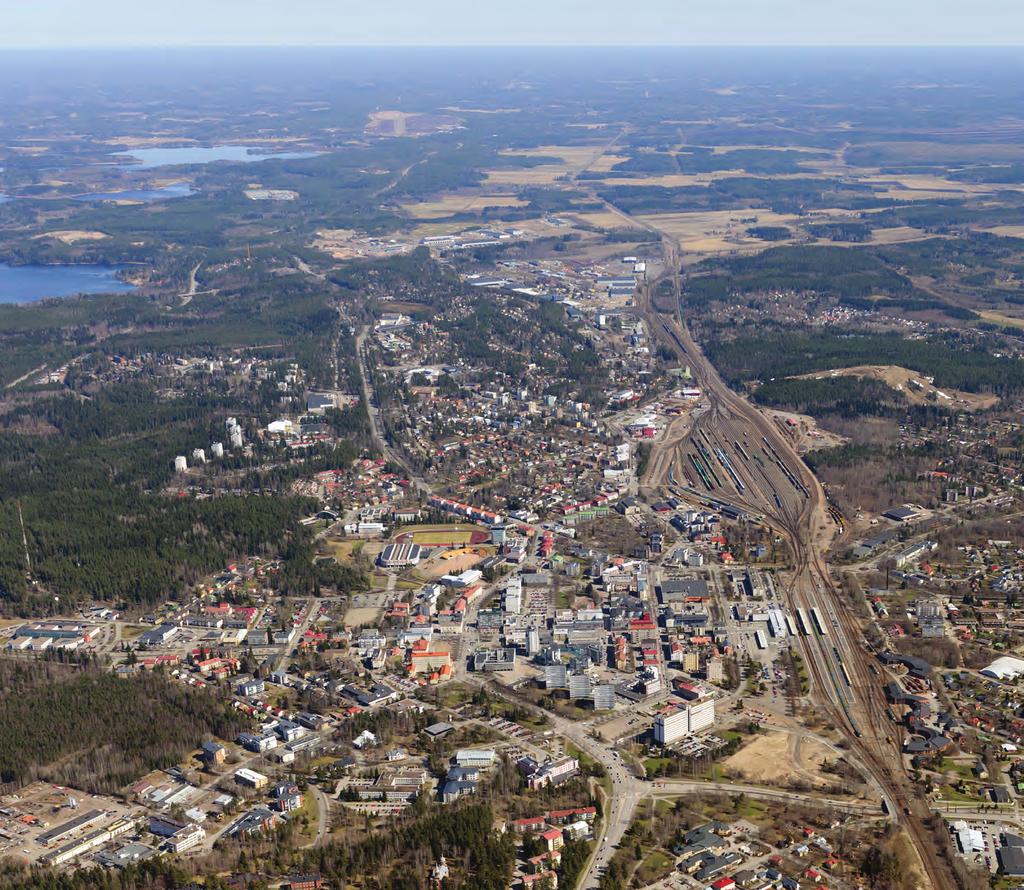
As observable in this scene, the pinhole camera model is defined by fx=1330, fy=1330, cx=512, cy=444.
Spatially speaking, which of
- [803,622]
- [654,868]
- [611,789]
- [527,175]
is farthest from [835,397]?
[527,175]

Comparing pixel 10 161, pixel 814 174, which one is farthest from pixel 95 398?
pixel 10 161

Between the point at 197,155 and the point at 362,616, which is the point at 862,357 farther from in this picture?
the point at 197,155

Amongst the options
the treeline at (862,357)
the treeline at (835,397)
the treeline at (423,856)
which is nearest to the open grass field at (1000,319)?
the treeline at (862,357)

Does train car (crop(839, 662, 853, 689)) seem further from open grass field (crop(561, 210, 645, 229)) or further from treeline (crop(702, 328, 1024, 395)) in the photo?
open grass field (crop(561, 210, 645, 229))

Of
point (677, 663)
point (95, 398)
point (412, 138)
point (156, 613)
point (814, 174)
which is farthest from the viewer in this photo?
point (412, 138)

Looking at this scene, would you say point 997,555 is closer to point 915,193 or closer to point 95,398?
point 95,398

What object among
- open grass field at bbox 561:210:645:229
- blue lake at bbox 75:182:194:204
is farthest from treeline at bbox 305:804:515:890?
blue lake at bbox 75:182:194:204
